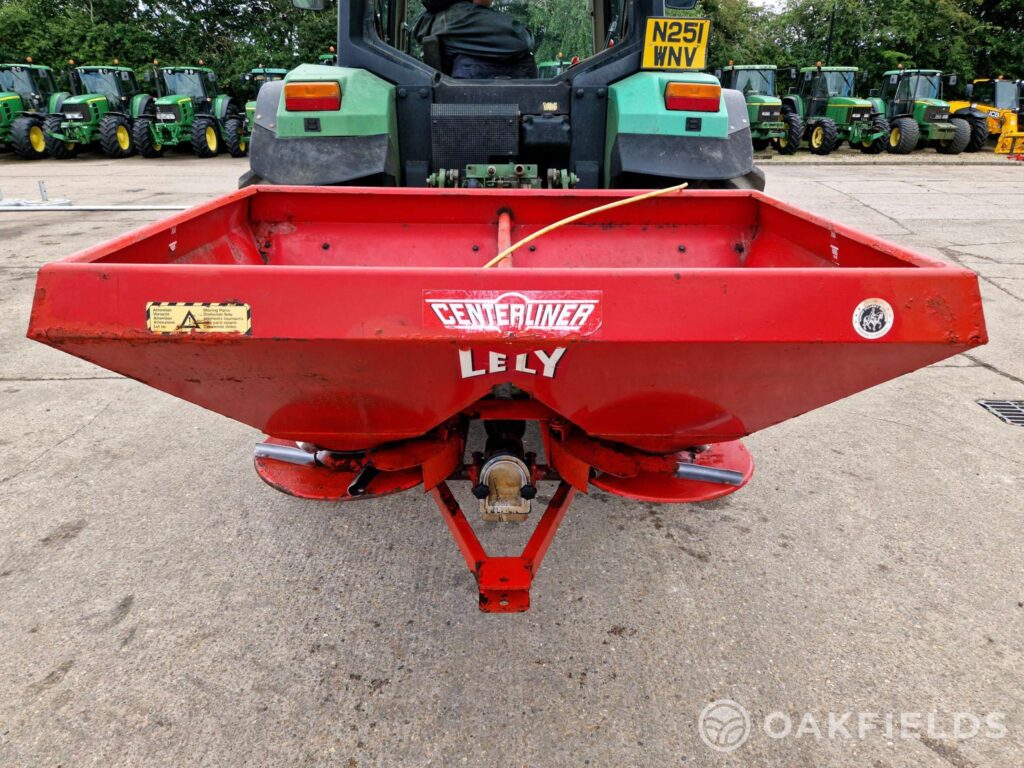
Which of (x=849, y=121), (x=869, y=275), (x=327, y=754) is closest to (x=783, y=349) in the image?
(x=869, y=275)

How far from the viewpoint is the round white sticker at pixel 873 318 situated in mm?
1364

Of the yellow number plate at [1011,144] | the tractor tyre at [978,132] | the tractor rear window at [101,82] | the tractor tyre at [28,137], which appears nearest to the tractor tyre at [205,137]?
the tractor rear window at [101,82]

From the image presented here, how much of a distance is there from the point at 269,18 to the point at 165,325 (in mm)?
22835

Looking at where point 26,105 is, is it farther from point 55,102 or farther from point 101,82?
point 101,82

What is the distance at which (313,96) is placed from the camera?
3131mm

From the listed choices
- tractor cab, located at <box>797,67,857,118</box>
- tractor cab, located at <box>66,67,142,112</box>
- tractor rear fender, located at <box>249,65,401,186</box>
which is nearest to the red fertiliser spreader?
tractor rear fender, located at <box>249,65,401,186</box>

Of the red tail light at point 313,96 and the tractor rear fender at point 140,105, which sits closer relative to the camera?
the red tail light at point 313,96

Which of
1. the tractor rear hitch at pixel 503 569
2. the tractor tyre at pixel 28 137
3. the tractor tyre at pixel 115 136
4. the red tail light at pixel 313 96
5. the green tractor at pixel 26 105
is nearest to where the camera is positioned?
the tractor rear hitch at pixel 503 569

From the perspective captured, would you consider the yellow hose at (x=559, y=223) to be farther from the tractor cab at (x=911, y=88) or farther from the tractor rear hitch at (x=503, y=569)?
the tractor cab at (x=911, y=88)

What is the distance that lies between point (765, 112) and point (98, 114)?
573 inches

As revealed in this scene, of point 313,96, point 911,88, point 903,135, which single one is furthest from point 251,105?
point 911,88

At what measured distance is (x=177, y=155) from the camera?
16.5 metres

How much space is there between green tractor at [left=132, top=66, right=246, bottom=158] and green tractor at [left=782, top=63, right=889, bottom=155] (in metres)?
13.1

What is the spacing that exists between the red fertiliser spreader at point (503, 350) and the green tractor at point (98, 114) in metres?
15.6
